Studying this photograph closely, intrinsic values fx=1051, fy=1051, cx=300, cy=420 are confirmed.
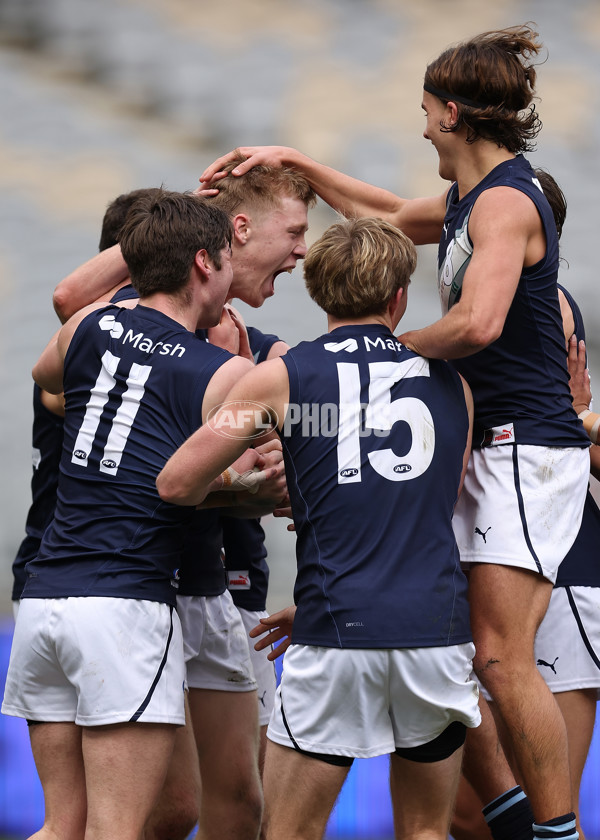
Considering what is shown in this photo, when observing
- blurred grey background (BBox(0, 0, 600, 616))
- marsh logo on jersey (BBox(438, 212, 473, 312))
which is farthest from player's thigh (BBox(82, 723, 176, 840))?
blurred grey background (BBox(0, 0, 600, 616))

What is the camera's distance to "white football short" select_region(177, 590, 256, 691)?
345 centimetres

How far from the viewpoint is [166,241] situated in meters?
2.94

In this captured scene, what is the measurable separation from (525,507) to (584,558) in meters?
0.42

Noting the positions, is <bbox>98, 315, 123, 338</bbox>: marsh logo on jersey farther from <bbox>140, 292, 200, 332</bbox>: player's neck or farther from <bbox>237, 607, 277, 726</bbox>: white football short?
<bbox>237, 607, 277, 726</bbox>: white football short

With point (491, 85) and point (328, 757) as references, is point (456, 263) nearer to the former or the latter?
point (491, 85)

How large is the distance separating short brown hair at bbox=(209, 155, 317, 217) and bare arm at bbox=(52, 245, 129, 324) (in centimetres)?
45

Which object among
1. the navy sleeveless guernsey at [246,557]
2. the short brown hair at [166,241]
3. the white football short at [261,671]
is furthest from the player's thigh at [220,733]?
the short brown hair at [166,241]

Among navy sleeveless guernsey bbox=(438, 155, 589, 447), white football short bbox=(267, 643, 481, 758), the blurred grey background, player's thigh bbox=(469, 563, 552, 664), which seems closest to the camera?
white football short bbox=(267, 643, 481, 758)

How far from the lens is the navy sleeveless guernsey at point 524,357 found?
2.97m

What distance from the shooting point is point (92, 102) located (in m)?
8.73

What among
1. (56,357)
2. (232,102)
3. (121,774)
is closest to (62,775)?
(121,774)

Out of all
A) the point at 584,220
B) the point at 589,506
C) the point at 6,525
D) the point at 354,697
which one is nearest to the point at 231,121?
the point at 584,220

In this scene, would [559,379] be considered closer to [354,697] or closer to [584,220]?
[354,697]

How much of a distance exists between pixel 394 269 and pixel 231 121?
6.39 m
